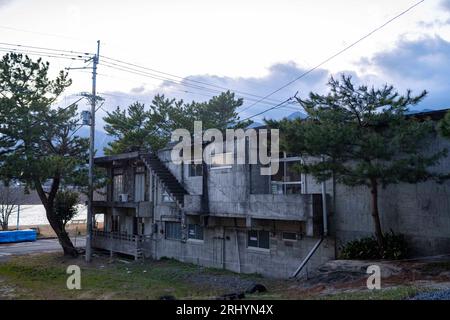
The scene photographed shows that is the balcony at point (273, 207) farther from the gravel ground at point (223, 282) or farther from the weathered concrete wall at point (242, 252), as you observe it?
the gravel ground at point (223, 282)

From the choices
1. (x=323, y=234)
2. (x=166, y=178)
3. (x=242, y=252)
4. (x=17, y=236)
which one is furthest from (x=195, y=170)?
(x=17, y=236)

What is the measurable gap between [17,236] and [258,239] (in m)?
31.1

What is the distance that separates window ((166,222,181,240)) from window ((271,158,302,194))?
8.53m

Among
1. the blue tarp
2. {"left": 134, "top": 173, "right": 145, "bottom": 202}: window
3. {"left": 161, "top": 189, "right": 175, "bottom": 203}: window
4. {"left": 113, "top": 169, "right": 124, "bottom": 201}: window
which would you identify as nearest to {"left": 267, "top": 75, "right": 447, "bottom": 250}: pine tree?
{"left": 161, "top": 189, "right": 175, "bottom": 203}: window

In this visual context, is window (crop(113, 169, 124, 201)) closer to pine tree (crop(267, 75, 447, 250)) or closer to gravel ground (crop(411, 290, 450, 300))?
pine tree (crop(267, 75, 447, 250))

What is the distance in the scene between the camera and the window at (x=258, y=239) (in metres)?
21.4

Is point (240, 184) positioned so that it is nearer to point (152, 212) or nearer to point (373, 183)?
point (373, 183)

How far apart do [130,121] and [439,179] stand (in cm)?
3336

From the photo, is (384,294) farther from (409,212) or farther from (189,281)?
(189,281)

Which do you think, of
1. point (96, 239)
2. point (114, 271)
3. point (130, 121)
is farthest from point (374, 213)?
point (130, 121)

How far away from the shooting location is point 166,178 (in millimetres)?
27188

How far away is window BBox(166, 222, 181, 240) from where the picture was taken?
27203 mm
